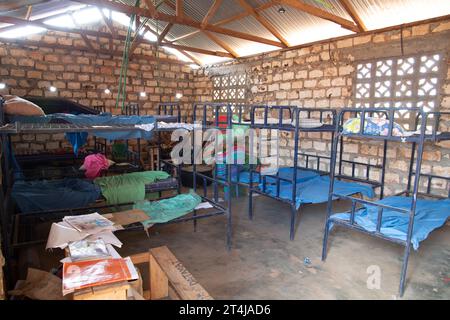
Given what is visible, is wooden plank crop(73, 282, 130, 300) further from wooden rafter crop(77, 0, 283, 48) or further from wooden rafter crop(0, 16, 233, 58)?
wooden rafter crop(0, 16, 233, 58)

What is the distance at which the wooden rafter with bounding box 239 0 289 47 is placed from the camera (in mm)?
5465

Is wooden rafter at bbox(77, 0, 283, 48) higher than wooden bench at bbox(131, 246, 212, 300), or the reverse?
wooden rafter at bbox(77, 0, 283, 48)

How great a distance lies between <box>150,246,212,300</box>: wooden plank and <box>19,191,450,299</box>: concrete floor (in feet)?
1.92

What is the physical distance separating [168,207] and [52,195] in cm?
139

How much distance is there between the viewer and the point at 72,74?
24.2 feet

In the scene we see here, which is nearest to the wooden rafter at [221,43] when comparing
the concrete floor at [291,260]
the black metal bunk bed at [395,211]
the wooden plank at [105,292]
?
→ the concrete floor at [291,260]

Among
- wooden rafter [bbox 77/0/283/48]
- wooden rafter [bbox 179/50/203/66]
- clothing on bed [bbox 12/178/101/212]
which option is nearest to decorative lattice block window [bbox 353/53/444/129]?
wooden rafter [bbox 77/0/283/48]

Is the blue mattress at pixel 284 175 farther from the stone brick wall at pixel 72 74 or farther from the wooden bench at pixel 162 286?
the stone brick wall at pixel 72 74

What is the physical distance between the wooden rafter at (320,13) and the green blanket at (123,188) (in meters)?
3.13

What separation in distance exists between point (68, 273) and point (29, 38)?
22.8 feet

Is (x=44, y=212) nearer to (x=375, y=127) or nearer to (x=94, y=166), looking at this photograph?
(x=94, y=166)

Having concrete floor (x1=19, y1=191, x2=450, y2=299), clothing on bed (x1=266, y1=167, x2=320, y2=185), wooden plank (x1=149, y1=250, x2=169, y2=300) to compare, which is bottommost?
concrete floor (x1=19, y1=191, x2=450, y2=299)
